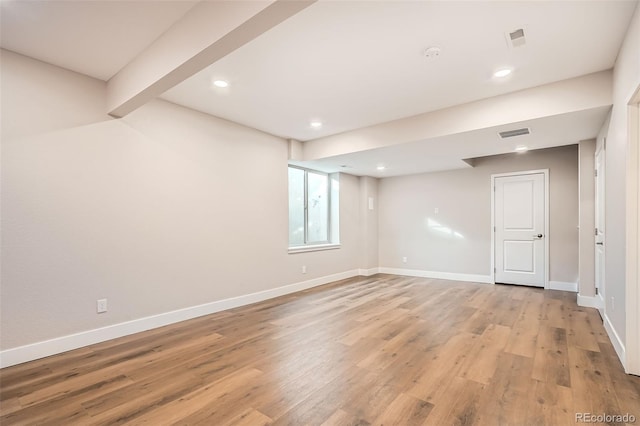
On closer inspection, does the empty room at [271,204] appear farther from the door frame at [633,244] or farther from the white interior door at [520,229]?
the white interior door at [520,229]

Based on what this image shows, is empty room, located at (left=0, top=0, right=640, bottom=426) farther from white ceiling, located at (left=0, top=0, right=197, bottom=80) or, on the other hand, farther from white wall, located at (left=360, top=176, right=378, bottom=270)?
→ white wall, located at (left=360, top=176, right=378, bottom=270)

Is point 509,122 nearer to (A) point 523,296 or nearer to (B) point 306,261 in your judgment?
(A) point 523,296

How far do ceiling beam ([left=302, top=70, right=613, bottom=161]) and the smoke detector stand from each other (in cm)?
133

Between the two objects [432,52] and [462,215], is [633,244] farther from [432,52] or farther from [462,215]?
[462,215]

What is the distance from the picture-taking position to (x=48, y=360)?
8.63 feet

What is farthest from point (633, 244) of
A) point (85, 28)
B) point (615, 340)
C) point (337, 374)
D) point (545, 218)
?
point (85, 28)

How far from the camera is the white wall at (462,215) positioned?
5.27 metres

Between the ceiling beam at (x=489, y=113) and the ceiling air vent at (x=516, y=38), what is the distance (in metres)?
1.05

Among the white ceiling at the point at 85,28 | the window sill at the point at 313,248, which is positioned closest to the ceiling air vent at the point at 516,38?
the white ceiling at the point at 85,28

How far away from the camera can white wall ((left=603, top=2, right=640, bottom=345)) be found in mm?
2180

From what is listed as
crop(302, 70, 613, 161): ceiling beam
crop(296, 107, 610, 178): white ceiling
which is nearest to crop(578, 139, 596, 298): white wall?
crop(296, 107, 610, 178): white ceiling

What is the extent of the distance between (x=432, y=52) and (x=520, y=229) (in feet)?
14.8

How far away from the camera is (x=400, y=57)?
2635 millimetres

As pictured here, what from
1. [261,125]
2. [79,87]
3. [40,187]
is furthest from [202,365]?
[261,125]
